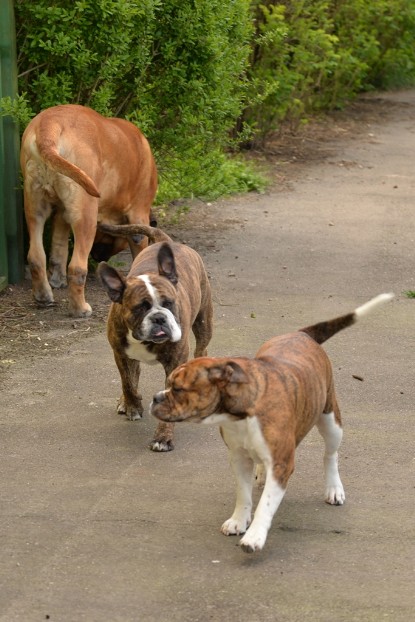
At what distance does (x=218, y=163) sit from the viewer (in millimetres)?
11047

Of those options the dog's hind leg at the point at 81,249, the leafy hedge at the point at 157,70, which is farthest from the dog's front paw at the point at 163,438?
the leafy hedge at the point at 157,70

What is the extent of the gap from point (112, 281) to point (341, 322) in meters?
1.30

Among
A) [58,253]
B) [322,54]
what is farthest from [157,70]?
[322,54]

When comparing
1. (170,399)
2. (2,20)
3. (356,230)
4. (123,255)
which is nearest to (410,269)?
(356,230)

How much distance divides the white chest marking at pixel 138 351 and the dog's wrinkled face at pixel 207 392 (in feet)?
4.95

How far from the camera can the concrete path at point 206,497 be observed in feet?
15.0

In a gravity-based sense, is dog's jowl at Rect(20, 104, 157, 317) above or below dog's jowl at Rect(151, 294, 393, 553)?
below

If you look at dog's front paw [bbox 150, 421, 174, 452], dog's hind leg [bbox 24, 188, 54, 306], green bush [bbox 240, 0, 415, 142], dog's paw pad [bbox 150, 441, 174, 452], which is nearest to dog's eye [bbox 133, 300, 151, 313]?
dog's front paw [bbox 150, 421, 174, 452]

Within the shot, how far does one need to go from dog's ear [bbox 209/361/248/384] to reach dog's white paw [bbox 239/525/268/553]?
0.61m

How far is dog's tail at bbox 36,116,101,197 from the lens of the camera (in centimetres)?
780

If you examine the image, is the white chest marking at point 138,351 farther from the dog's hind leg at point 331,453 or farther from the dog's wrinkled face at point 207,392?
the dog's wrinkled face at point 207,392

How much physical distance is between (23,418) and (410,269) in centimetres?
465

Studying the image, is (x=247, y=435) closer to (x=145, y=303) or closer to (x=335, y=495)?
(x=335, y=495)

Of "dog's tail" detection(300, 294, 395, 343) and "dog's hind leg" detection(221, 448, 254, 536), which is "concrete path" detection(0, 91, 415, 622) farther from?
"dog's tail" detection(300, 294, 395, 343)
